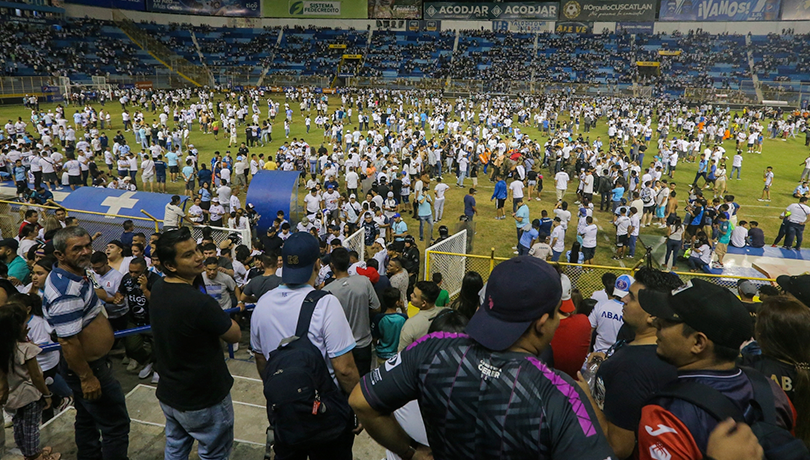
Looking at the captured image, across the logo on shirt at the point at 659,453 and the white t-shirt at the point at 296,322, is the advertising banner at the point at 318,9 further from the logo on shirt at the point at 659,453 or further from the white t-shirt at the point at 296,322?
the logo on shirt at the point at 659,453

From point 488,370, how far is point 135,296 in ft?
18.5

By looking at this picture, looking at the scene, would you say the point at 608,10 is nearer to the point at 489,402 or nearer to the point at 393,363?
the point at 393,363

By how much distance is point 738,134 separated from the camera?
26531mm

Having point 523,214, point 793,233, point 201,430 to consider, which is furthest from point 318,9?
point 201,430

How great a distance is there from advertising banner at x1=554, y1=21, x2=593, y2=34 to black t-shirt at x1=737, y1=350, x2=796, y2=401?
204 ft

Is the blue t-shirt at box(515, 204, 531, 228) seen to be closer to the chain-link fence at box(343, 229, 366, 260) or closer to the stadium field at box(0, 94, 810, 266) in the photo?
the stadium field at box(0, 94, 810, 266)

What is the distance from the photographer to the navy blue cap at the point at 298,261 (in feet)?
9.71

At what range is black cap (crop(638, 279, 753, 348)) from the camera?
1945 mm

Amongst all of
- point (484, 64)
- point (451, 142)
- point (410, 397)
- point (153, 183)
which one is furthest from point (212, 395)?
point (484, 64)

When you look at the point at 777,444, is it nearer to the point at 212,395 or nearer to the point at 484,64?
the point at 212,395

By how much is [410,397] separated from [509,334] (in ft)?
1.43

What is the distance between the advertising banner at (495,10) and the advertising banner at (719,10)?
465 inches

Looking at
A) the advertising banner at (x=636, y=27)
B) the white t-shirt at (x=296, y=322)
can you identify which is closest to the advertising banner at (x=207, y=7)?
the advertising banner at (x=636, y=27)

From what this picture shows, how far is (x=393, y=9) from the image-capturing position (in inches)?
2324
